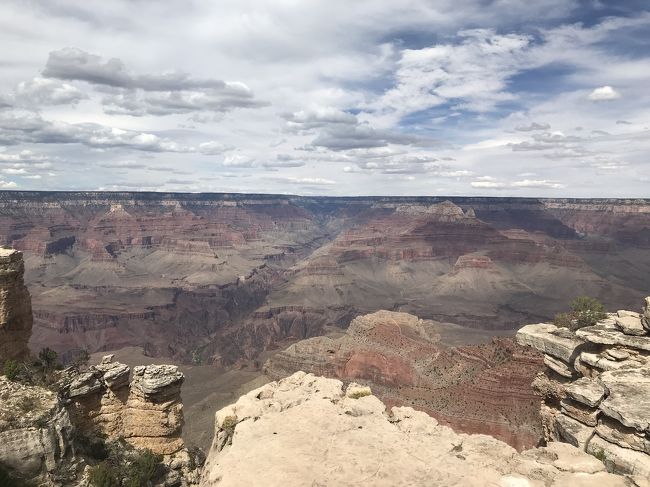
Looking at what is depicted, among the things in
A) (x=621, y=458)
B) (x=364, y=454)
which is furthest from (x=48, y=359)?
(x=621, y=458)

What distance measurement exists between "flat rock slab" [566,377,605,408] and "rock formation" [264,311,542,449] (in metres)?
26.3

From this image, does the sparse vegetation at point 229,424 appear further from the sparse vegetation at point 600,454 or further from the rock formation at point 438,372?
the rock formation at point 438,372

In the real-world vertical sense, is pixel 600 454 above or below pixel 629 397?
below

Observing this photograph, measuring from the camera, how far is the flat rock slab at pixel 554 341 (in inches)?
977

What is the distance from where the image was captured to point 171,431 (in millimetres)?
27078

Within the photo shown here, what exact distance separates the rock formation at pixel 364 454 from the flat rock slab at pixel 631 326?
879cm

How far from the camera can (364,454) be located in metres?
17.4

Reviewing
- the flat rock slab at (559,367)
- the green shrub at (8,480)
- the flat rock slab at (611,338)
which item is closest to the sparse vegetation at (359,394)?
the flat rock slab at (559,367)

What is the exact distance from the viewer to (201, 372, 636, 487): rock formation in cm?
1561

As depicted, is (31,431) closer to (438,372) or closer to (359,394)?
(359,394)

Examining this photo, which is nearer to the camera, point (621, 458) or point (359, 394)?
point (621, 458)

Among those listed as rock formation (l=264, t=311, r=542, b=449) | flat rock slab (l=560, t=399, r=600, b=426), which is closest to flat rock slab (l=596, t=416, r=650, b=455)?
flat rock slab (l=560, t=399, r=600, b=426)

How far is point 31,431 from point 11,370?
5931 mm

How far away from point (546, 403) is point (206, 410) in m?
54.4
